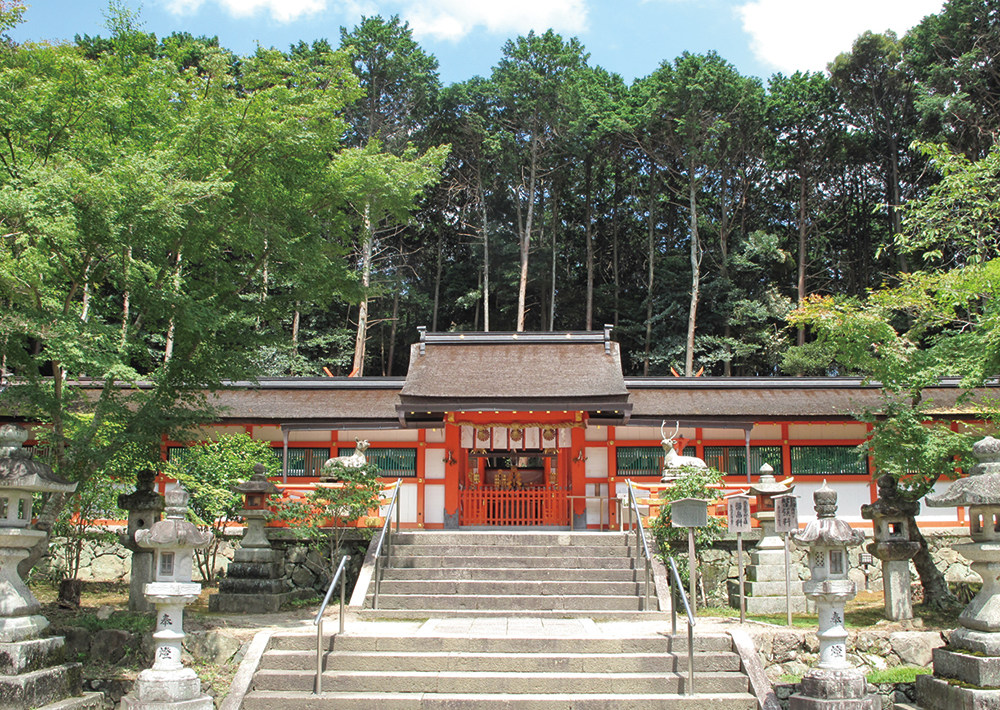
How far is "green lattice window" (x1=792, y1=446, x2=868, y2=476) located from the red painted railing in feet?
17.5

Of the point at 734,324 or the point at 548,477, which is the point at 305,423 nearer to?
the point at 548,477

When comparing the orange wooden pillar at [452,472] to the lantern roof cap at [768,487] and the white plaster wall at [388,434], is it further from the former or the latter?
the lantern roof cap at [768,487]

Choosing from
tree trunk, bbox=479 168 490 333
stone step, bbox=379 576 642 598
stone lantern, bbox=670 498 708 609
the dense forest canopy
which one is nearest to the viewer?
stone lantern, bbox=670 498 708 609

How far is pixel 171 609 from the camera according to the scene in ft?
26.1

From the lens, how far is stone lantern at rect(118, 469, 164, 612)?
10.9 metres

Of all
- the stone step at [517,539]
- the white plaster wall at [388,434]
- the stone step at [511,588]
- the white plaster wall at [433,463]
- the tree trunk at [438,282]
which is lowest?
the stone step at [511,588]

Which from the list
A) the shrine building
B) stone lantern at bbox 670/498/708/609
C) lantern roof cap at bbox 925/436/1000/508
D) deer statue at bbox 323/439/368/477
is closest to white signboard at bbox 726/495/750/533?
stone lantern at bbox 670/498/708/609

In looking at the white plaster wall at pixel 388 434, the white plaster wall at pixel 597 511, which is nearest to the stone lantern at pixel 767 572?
the white plaster wall at pixel 597 511

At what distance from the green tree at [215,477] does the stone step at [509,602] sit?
3829mm

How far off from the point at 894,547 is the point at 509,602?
18.0 ft

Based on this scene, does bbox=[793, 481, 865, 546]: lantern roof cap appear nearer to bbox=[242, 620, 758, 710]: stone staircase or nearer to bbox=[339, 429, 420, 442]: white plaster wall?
bbox=[242, 620, 758, 710]: stone staircase

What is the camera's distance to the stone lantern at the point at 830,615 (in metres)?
7.18

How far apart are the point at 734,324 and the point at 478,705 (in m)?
25.9

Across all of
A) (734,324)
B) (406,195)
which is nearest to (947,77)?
A: (734,324)
